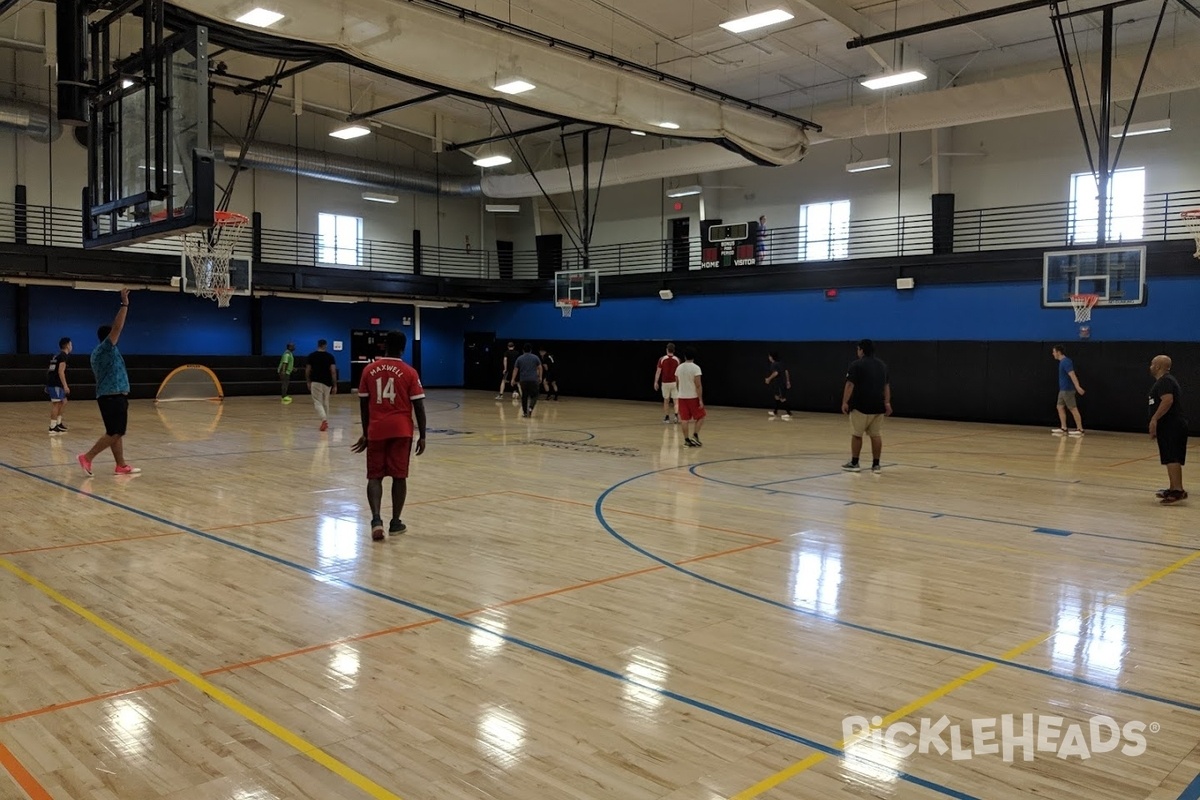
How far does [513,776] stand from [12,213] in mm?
26093

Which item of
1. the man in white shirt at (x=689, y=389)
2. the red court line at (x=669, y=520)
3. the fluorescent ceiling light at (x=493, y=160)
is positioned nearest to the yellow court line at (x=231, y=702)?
the red court line at (x=669, y=520)

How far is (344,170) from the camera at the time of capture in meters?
26.8

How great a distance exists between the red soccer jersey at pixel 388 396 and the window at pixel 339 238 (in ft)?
75.8

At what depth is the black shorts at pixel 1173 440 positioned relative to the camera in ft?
30.2

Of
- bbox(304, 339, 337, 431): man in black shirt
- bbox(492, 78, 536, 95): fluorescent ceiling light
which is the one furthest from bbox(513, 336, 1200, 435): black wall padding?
bbox(304, 339, 337, 431): man in black shirt

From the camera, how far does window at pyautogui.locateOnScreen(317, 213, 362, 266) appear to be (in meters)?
29.2

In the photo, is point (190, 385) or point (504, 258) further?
point (504, 258)

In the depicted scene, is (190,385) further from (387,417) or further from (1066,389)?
(1066,389)

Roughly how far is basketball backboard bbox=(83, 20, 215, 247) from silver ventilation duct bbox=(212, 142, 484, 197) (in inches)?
612

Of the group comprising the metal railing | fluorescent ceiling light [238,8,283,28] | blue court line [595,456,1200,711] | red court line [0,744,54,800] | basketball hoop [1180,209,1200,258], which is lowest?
blue court line [595,456,1200,711]

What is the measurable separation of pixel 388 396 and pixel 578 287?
18.1 meters

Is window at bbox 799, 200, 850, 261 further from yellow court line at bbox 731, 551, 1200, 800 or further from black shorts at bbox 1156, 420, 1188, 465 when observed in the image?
yellow court line at bbox 731, 551, 1200, 800

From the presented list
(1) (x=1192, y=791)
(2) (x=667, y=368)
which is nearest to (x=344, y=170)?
(2) (x=667, y=368)

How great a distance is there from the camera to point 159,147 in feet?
27.5
